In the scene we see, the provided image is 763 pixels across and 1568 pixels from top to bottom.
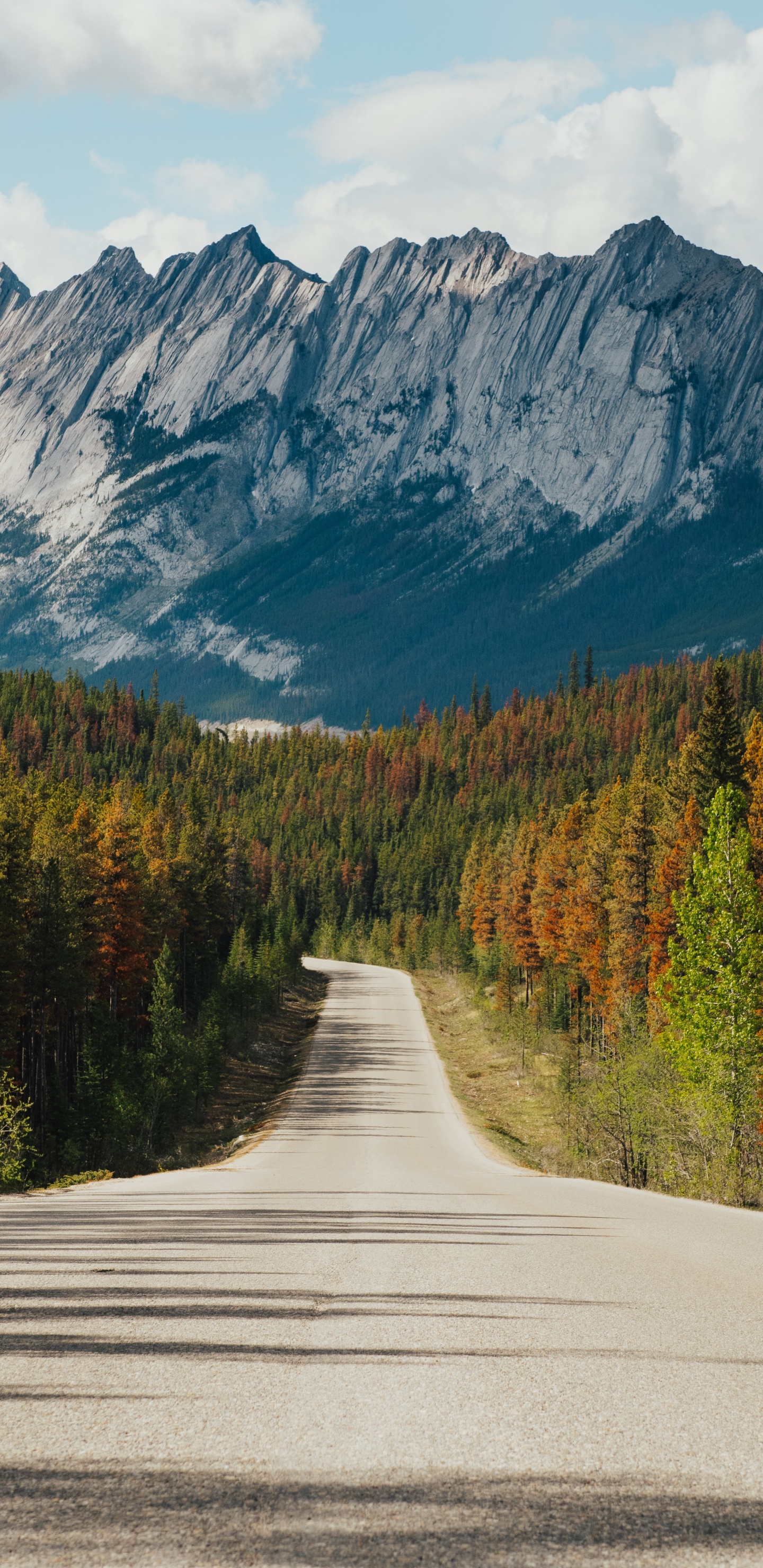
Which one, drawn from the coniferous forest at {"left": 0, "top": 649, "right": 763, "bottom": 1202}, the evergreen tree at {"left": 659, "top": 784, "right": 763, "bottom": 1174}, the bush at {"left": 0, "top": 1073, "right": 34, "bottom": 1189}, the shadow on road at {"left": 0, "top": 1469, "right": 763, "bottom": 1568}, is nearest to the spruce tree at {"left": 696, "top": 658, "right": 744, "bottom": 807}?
the coniferous forest at {"left": 0, "top": 649, "right": 763, "bottom": 1202}

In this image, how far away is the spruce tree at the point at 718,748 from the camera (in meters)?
45.2

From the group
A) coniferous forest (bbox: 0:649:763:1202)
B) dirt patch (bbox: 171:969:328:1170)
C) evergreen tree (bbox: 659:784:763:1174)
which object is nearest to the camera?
evergreen tree (bbox: 659:784:763:1174)

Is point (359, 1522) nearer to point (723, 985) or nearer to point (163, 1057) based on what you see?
point (723, 985)

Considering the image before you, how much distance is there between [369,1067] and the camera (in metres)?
50.2

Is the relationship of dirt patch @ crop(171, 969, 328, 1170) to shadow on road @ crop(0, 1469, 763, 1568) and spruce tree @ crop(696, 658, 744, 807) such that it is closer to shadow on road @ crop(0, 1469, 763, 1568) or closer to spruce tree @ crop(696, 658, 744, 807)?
spruce tree @ crop(696, 658, 744, 807)

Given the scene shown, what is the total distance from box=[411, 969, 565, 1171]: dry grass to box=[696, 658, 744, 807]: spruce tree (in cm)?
1513

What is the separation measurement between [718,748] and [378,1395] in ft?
143

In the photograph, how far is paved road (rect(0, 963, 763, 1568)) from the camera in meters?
3.60

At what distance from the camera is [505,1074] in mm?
51312

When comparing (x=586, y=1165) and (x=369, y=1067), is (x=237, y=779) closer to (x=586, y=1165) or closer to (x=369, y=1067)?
(x=369, y=1067)

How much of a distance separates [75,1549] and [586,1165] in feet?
87.9

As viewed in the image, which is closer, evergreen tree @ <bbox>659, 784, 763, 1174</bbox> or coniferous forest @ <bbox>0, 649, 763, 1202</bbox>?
evergreen tree @ <bbox>659, 784, 763, 1174</bbox>

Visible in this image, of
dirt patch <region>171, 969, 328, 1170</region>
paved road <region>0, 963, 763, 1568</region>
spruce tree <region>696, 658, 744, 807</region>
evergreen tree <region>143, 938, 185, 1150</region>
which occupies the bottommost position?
dirt patch <region>171, 969, 328, 1170</region>

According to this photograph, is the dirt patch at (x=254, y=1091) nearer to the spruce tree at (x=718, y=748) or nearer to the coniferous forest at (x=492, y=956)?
the coniferous forest at (x=492, y=956)
